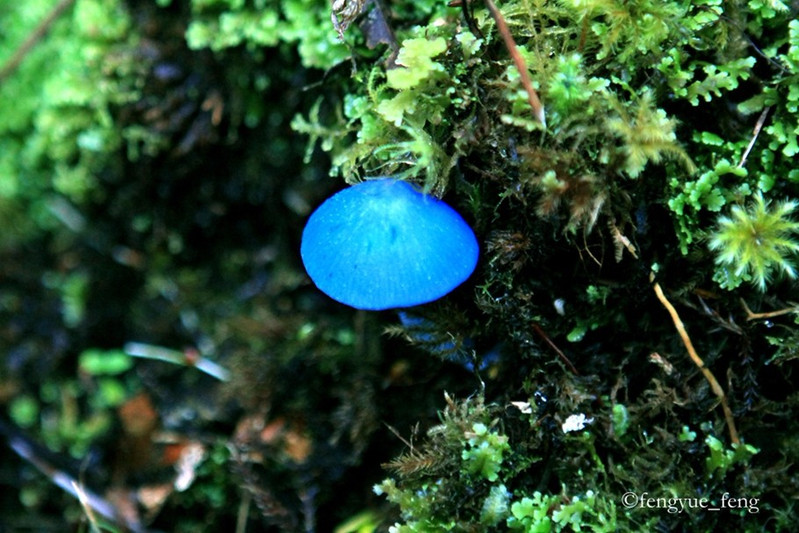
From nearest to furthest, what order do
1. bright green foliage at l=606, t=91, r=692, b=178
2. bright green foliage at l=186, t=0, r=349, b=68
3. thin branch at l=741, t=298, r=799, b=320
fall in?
bright green foliage at l=606, t=91, r=692, b=178
thin branch at l=741, t=298, r=799, b=320
bright green foliage at l=186, t=0, r=349, b=68

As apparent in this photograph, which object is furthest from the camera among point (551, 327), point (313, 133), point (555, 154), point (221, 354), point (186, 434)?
point (221, 354)

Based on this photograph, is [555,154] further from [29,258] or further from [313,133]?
[29,258]

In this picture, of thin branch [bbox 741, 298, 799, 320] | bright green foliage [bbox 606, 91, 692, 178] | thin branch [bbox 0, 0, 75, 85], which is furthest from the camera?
thin branch [bbox 0, 0, 75, 85]

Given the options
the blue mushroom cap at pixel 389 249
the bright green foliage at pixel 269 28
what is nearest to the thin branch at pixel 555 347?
the blue mushroom cap at pixel 389 249

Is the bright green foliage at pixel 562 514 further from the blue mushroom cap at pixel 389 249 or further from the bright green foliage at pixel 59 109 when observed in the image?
the bright green foliage at pixel 59 109

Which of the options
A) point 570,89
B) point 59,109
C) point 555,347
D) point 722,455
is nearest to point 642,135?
point 570,89

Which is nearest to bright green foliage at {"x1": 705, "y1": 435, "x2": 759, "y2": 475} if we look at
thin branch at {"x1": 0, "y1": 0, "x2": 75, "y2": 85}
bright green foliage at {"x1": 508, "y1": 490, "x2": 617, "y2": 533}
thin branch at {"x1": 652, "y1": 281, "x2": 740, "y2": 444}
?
thin branch at {"x1": 652, "y1": 281, "x2": 740, "y2": 444}

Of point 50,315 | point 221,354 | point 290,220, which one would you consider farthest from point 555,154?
point 50,315

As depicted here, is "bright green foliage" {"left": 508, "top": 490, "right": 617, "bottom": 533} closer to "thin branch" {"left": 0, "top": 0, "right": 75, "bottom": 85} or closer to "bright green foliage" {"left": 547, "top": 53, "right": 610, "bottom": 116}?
"bright green foliage" {"left": 547, "top": 53, "right": 610, "bottom": 116}
